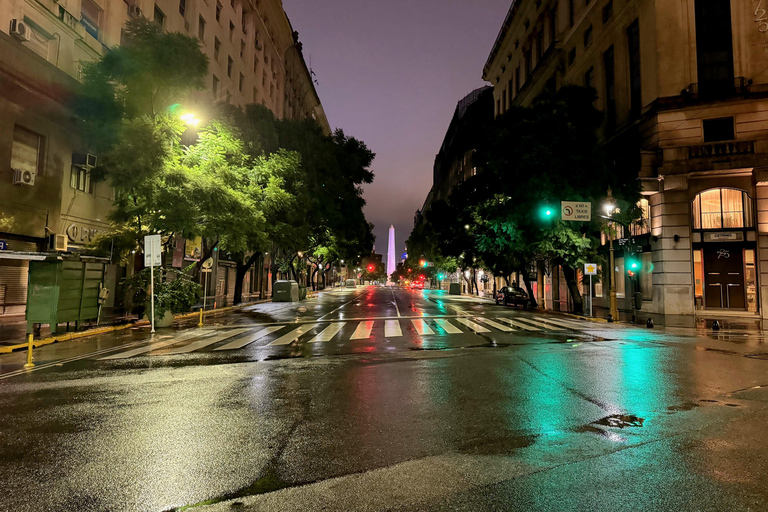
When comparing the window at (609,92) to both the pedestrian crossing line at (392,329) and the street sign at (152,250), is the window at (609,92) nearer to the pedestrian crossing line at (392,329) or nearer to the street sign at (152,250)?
the pedestrian crossing line at (392,329)

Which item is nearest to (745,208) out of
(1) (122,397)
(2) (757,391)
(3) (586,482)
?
(2) (757,391)

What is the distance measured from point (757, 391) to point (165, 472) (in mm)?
8725

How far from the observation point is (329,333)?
51.1 ft

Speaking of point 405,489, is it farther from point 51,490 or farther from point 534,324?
point 534,324

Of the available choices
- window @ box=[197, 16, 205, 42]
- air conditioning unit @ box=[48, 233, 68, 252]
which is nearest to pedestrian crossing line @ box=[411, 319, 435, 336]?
air conditioning unit @ box=[48, 233, 68, 252]

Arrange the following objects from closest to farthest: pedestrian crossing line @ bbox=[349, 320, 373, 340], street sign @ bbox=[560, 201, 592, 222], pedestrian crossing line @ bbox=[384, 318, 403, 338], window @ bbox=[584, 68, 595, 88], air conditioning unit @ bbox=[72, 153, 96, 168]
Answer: pedestrian crossing line @ bbox=[349, 320, 373, 340], pedestrian crossing line @ bbox=[384, 318, 403, 338], air conditioning unit @ bbox=[72, 153, 96, 168], street sign @ bbox=[560, 201, 592, 222], window @ bbox=[584, 68, 595, 88]

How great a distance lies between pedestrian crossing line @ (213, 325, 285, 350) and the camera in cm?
1259

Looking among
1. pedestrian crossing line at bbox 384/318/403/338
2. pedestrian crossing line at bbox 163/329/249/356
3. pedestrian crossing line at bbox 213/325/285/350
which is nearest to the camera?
pedestrian crossing line at bbox 163/329/249/356

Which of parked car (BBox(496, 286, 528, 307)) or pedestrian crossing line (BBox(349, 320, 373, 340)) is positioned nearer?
pedestrian crossing line (BBox(349, 320, 373, 340))

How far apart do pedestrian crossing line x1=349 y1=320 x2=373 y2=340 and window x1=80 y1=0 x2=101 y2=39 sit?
18629mm

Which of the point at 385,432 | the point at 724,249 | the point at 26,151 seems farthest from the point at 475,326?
the point at 26,151

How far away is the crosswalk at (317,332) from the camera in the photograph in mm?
12727

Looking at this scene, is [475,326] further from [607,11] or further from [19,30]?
[607,11]

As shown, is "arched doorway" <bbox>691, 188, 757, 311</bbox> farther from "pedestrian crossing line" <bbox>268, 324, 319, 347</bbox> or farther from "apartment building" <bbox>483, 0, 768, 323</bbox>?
"pedestrian crossing line" <bbox>268, 324, 319, 347</bbox>
